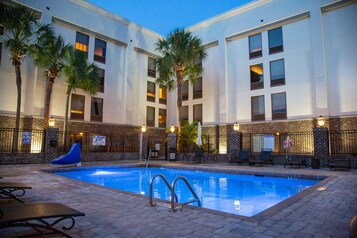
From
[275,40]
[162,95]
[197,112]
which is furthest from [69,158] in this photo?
[275,40]

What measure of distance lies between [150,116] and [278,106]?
13.5m

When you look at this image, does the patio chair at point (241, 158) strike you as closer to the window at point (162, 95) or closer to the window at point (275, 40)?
the window at point (275, 40)

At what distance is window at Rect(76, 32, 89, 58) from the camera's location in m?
21.7

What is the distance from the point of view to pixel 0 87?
56.0 ft

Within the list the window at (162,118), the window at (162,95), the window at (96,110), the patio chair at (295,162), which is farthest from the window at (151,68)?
the patio chair at (295,162)

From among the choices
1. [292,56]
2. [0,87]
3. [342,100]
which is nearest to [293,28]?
[292,56]

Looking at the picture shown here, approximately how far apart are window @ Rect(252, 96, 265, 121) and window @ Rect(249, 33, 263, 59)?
4085 mm

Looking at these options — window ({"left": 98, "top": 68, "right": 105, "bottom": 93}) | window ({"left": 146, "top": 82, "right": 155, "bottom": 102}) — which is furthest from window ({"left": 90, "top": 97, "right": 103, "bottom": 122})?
window ({"left": 146, "top": 82, "right": 155, "bottom": 102})

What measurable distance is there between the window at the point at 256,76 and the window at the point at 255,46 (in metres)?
1.04

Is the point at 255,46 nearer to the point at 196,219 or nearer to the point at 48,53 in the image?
the point at 48,53

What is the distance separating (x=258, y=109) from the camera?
2172cm

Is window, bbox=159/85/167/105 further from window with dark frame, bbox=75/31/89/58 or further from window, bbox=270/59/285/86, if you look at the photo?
window, bbox=270/59/285/86

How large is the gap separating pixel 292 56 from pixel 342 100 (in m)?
5.27

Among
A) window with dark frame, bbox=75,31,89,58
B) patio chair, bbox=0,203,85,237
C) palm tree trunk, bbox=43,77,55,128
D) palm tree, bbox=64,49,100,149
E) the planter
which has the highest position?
window with dark frame, bbox=75,31,89,58
